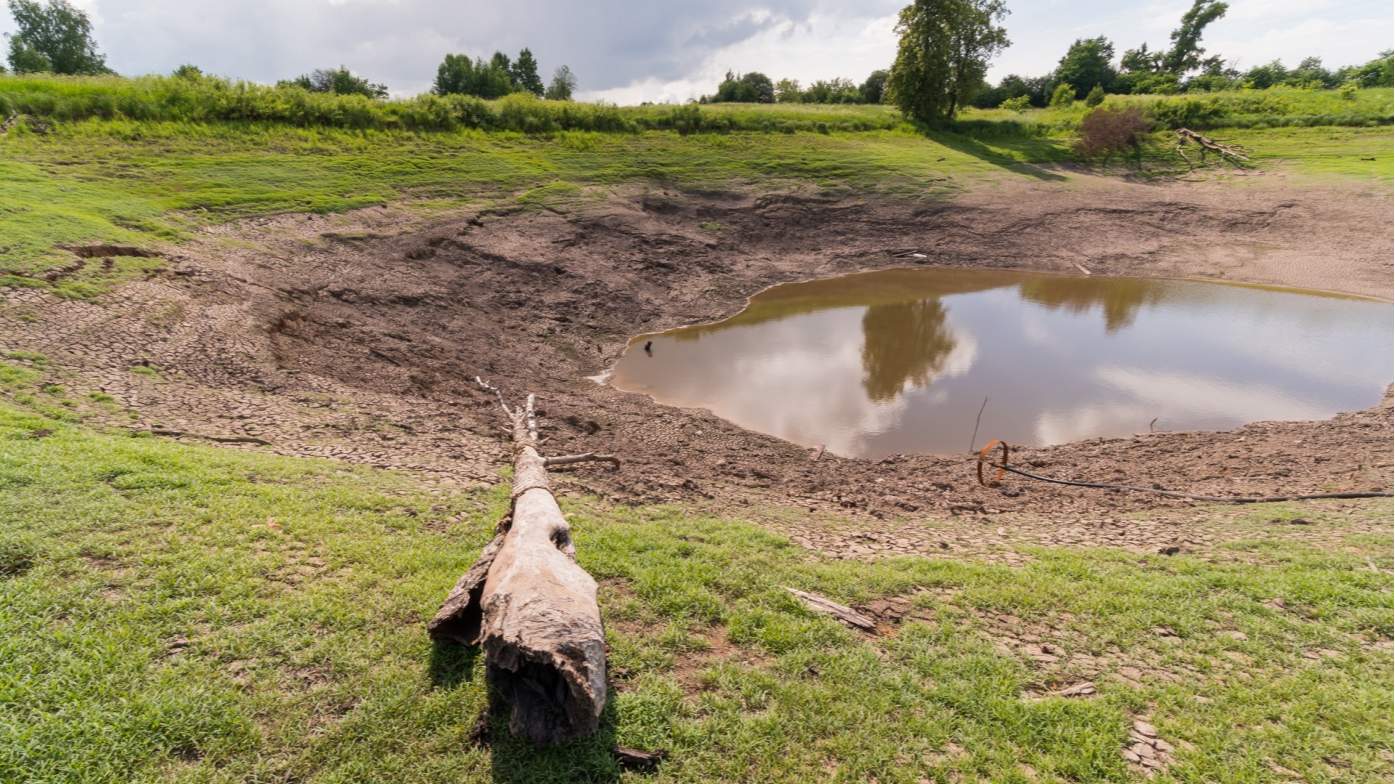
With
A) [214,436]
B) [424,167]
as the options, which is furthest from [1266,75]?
[424,167]

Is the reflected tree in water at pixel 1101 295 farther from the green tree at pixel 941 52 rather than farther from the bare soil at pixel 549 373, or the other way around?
the green tree at pixel 941 52

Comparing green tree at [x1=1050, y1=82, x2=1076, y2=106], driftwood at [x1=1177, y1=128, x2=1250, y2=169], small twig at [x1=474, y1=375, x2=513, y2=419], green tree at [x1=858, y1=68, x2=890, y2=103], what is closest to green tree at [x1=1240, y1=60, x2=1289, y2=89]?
small twig at [x1=474, y1=375, x2=513, y2=419]

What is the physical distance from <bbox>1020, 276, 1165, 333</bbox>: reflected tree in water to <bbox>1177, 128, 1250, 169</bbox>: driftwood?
11626 mm

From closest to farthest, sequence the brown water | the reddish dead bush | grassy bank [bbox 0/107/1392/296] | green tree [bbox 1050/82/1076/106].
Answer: grassy bank [bbox 0/107/1392/296], the brown water, the reddish dead bush, green tree [bbox 1050/82/1076/106]

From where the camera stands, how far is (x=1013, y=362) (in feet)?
50.4

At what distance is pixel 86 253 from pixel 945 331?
19956 mm

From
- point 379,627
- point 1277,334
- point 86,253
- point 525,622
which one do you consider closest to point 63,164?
point 86,253

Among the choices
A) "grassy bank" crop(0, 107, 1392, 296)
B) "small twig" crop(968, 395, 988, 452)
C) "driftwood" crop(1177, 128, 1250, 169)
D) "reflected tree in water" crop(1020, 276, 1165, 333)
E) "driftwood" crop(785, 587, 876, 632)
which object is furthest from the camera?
"driftwood" crop(1177, 128, 1250, 169)

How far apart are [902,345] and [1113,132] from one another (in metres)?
24.3

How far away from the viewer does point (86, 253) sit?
10.6m

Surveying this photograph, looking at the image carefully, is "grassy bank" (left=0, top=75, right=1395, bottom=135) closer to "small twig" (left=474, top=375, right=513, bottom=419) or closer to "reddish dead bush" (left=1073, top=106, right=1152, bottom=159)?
"reddish dead bush" (left=1073, top=106, right=1152, bottom=159)

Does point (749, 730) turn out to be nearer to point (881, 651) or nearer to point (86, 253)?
point (881, 651)

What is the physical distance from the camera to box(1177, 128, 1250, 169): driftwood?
90.6 ft

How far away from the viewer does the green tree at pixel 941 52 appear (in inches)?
1275
